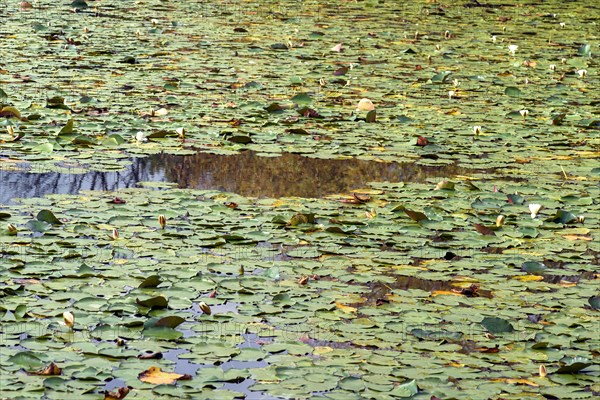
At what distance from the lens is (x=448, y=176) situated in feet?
16.4

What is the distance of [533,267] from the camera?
3779 millimetres

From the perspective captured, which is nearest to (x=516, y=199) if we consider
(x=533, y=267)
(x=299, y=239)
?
(x=533, y=267)

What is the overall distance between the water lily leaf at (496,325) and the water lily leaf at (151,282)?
1017mm

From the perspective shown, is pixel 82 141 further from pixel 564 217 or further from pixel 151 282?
pixel 564 217

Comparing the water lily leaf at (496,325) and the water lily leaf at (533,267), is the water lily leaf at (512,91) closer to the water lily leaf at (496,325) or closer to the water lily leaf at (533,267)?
the water lily leaf at (533,267)

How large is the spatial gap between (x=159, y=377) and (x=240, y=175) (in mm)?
2074

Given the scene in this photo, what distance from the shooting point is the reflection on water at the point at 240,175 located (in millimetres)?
4508

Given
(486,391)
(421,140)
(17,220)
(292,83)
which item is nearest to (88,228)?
(17,220)

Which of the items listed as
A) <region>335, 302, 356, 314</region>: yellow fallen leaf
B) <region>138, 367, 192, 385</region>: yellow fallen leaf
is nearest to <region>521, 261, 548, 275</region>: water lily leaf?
<region>335, 302, 356, 314</region>: yellow fallen leaf

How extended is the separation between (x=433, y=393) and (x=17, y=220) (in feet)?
6.13

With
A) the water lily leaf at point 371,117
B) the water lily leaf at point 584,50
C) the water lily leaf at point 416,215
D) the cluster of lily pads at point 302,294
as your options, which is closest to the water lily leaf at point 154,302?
the cluster of lily pads at point 302,294

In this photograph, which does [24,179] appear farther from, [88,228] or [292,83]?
[292,83]

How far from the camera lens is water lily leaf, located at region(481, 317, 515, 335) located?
3.25 meters

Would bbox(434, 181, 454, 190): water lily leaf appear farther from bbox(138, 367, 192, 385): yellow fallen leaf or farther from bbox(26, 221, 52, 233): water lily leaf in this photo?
bbox(138, 367, 192, 385): yellow fallen leaf
